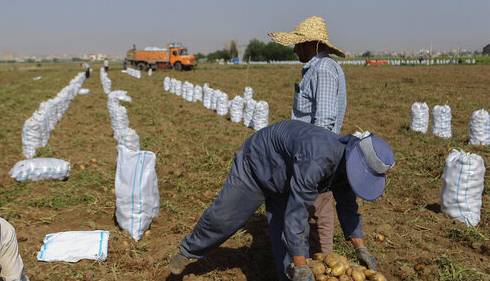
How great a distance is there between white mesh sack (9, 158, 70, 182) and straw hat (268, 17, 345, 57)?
3.88m

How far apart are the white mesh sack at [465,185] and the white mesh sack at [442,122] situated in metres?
4.10

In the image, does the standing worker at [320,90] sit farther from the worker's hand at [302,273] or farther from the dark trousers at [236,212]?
the worker's hand at [302,273]

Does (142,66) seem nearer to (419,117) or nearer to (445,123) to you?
(419,117)

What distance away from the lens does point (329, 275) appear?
2.75 metres

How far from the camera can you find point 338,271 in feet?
8.96

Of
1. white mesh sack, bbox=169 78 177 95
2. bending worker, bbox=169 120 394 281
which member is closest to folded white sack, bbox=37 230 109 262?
bending worker, bbox=169 120 394 281

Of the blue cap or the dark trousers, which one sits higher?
the blue cap

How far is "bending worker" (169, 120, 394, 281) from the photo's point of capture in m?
2.49

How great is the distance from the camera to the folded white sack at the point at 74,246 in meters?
3.97

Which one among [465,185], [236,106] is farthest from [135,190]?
[236,106]

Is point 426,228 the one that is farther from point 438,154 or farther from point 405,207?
point 438,154

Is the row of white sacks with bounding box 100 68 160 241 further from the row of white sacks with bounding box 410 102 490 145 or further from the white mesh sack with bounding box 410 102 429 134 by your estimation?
the white mesh sack with bounding box 410 102 429 134

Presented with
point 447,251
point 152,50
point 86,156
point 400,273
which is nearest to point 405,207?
point 447,251

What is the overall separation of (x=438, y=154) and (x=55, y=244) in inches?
227
